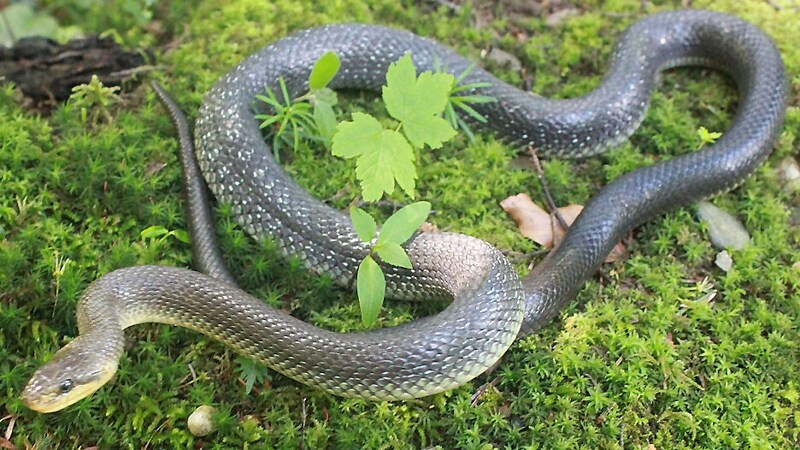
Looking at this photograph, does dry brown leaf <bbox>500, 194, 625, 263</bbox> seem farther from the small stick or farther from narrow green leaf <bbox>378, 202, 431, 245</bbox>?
narrow green leaf <bbox>378, 202, 431, 245</bbox>

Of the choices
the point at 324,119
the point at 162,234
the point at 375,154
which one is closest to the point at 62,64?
the point at 162,234

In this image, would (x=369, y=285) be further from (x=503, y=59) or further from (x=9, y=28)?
(x=9, y=28)

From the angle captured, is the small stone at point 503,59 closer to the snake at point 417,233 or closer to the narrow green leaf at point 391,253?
the snake at point 417,233

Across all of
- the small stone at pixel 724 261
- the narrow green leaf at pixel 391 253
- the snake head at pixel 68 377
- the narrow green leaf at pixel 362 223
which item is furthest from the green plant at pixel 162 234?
the small stone at pixel 724 261

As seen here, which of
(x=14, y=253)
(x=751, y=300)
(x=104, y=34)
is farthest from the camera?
(x=104, y=34)

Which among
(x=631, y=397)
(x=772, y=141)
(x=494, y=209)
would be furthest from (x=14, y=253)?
(x=772, y=141)

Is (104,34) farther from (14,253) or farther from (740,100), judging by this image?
(740,100)
